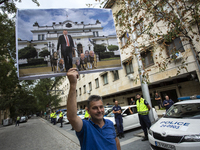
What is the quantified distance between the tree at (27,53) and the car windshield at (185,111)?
234 inches

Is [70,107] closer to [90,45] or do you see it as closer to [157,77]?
[90,45]

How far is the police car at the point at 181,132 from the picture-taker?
10.7ft

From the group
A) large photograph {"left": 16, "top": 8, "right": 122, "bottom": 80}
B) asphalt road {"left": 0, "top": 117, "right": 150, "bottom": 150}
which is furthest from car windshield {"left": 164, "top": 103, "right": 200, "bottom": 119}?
large photograph {"left": 16, "top": 8, "right": 122, "bottom": 80}

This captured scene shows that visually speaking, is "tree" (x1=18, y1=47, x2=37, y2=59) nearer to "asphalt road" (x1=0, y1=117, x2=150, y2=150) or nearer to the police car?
"asphalt road" (x1=0, y1=117, x2=150, y2=150)

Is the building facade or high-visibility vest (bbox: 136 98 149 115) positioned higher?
the building facade

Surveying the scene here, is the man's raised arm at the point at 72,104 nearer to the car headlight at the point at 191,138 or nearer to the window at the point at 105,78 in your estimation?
the car headlight at the point at 191,138

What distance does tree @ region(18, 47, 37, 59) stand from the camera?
17.6 feet

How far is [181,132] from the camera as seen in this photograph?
11.5ft

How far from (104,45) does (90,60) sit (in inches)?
50.5

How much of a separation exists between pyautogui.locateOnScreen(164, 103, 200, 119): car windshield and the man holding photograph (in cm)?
433

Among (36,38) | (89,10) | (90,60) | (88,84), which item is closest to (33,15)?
(36,38)

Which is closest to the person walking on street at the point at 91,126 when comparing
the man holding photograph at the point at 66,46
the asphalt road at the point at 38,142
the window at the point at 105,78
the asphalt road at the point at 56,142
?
the man holding photograph at the point at 66,46

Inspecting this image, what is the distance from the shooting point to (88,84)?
28.3 meters

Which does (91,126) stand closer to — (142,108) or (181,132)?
(181,132)
